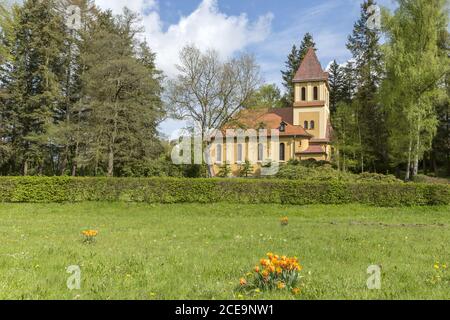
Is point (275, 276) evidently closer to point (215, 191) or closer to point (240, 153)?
point (215, 191)

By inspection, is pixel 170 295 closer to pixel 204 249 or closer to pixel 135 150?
pixel 204 249

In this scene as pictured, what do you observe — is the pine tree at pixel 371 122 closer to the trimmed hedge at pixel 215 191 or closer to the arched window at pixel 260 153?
the arched window at pixel 260 153

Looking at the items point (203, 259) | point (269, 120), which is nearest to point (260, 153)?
point (269, 120)

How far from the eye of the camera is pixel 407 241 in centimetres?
1027

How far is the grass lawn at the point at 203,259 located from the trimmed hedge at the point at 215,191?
278 inches

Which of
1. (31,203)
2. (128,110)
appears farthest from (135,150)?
(31,203)

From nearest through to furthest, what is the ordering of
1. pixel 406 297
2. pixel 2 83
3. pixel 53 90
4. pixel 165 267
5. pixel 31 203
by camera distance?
pixel 406 297 → pixel 165 267 → pixel 31 203 → pixel 53 90 → pixel 2 83

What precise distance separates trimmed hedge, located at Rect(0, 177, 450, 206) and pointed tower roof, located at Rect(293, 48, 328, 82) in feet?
104

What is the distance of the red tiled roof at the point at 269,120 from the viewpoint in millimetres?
41219

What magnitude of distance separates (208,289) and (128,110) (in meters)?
28.5

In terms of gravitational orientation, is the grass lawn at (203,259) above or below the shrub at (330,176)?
below

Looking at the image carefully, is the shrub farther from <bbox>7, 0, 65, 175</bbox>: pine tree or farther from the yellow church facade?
<bbox>7, 0, 65, 175</bbox>: pine tree

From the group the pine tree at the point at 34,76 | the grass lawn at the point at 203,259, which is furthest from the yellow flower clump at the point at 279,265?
the pine tree at the point at 34,76

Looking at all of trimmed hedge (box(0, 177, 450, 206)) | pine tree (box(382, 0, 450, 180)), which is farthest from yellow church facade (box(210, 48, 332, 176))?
trimmed hedge (box(0, 177, 450, 206))
